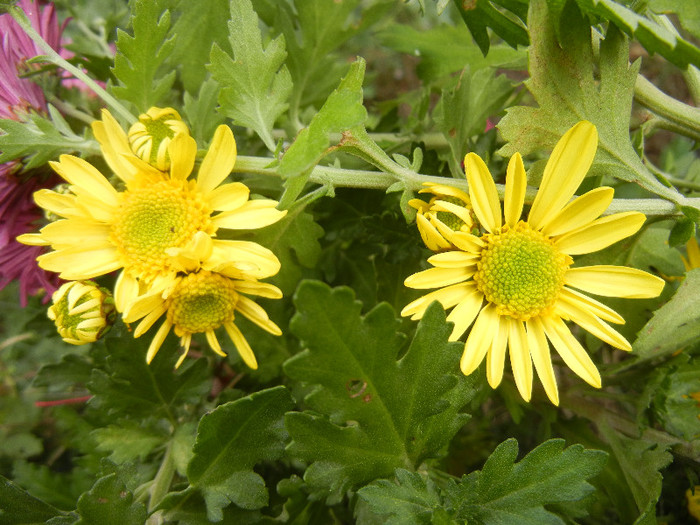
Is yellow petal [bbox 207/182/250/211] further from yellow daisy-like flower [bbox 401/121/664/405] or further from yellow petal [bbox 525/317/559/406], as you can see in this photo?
yellow petal [bbox 525/317/559/406]

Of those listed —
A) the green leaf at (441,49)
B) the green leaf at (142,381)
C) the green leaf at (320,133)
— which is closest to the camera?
the green leaf at (320,133)

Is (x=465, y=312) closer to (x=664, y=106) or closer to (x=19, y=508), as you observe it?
(x=664, y=106)

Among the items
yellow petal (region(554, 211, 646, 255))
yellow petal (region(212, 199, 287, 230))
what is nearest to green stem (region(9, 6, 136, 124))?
yellow petal (region(212, 199, 287, 230))

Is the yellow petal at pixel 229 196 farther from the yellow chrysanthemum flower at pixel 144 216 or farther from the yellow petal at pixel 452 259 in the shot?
the yellow petal at pixel 452 259

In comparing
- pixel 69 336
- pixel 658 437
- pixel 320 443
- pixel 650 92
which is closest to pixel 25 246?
pixel 69 336

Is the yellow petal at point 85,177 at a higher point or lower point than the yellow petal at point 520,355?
higher

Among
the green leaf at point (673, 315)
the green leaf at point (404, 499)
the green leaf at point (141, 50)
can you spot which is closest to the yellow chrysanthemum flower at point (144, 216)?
the green leaf at point (141, 50)

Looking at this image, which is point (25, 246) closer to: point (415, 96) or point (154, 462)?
point (154, 462)
